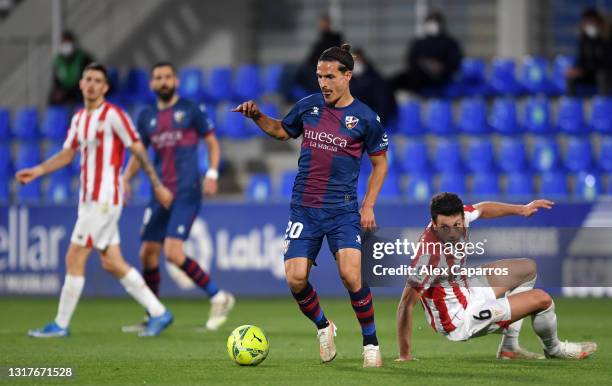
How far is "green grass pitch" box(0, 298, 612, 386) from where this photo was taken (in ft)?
22.0

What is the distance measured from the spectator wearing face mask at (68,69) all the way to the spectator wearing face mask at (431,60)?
4.82 metres

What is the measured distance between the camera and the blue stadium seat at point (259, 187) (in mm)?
15523

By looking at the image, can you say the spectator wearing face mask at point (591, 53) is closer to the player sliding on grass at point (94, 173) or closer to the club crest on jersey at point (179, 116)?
the club crest on jersey at point (179, 116)

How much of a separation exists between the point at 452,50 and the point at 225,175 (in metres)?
3.84

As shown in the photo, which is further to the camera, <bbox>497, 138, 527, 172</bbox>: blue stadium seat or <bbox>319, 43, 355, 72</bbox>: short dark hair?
<bbox>497, 138, 527, 172</bbox>: blue stadium seat

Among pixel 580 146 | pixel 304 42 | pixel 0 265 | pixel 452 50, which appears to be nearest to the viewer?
pixel 0 265

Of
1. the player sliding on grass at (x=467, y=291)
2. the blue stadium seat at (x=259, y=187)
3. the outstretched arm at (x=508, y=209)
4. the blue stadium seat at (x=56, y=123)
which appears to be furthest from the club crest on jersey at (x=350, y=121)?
the blue stadium seat at (x=56, y=123)

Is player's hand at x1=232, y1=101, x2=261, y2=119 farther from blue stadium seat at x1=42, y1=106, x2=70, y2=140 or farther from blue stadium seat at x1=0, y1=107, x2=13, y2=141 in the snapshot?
blue stadium seat at x1=0, y1=107, x2=13, y2=141

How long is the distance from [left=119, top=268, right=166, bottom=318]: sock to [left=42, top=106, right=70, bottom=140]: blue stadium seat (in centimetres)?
806

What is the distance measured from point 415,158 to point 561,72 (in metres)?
2.97

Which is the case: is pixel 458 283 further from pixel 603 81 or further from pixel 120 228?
pixel 603 81

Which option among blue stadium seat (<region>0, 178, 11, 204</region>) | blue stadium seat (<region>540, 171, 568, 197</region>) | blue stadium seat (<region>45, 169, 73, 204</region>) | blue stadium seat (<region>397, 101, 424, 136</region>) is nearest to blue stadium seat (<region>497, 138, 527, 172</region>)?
blue stadium seat (<region>540, 171, 568, 197</region>)

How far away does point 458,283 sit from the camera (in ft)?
23.4

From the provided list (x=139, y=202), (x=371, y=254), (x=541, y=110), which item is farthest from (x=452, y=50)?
(x=371, y=254)
